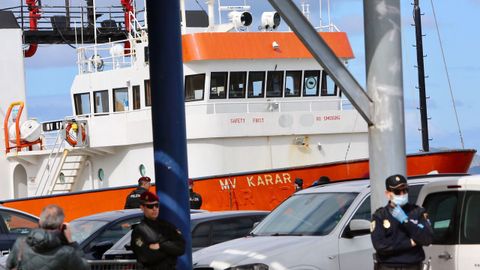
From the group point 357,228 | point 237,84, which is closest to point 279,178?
point 237,84

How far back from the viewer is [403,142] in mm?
8805

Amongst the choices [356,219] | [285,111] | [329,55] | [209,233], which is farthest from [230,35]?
[329,55]

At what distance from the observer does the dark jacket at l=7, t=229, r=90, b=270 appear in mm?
7352

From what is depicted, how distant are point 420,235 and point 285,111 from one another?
17411 mm

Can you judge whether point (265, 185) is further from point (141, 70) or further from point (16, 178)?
point (16, 178)

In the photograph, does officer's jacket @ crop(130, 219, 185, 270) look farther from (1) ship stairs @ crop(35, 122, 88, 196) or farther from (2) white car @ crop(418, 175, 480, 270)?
(1) ship stairs @ crop(35, 122, 88, 196)

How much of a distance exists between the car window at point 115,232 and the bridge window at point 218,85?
11235mm

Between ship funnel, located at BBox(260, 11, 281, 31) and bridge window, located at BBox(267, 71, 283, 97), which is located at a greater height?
ship funnel, located at BBox(260, 11, 281, 31)

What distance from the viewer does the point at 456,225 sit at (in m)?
9.81

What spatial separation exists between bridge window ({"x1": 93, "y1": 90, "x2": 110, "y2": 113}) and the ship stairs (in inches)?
41.6

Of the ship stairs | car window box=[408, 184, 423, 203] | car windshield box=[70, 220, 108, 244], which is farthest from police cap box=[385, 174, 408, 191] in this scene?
the ship stairs

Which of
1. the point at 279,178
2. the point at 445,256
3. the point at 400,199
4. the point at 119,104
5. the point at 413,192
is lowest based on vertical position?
the point at 279,178

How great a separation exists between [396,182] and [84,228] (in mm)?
7106

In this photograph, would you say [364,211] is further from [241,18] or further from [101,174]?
[101,174]
